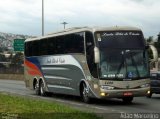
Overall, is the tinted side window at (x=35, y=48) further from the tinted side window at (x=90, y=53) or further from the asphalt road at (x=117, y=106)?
the tinted side window at (x=90, y=53)

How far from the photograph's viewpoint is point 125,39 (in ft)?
70.7

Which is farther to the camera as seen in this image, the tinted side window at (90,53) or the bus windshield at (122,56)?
the tinted side window at (90,53)

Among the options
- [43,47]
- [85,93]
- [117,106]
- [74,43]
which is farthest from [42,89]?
[117,106]

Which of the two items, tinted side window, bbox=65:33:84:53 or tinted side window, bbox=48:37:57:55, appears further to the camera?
tinted side window, bbox=48:37:57:55

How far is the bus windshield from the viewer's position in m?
21.1

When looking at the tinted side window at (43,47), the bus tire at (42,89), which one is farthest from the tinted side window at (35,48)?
the bus tire at (42,89)

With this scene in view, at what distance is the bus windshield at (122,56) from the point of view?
69.1 ft

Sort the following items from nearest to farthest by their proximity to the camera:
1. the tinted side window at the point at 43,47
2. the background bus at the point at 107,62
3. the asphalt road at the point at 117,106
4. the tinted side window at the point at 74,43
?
the asphalt road at the point at 117,106 < the background bus at the point at 107,62 < the tinted side window at the point at 74,43 < the tinted side window at the point at 43,47

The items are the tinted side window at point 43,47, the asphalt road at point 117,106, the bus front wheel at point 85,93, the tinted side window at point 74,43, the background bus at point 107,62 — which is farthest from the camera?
the tinted side window at point 43,47

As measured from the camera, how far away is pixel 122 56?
2112cm

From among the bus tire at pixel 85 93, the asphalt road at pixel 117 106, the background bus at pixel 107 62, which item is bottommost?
the asphalt road at pixel 117 106

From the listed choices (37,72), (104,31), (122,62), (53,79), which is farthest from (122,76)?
(37,72)

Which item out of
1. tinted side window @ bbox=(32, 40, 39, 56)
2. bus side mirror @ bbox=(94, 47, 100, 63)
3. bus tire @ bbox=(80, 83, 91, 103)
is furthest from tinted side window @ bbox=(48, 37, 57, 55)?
bus side mirror @ bbox=(94, 47, 100, 63)

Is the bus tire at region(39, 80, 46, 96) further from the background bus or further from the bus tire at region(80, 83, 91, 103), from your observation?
the bus tire at region(80, 83, 91, 103)
